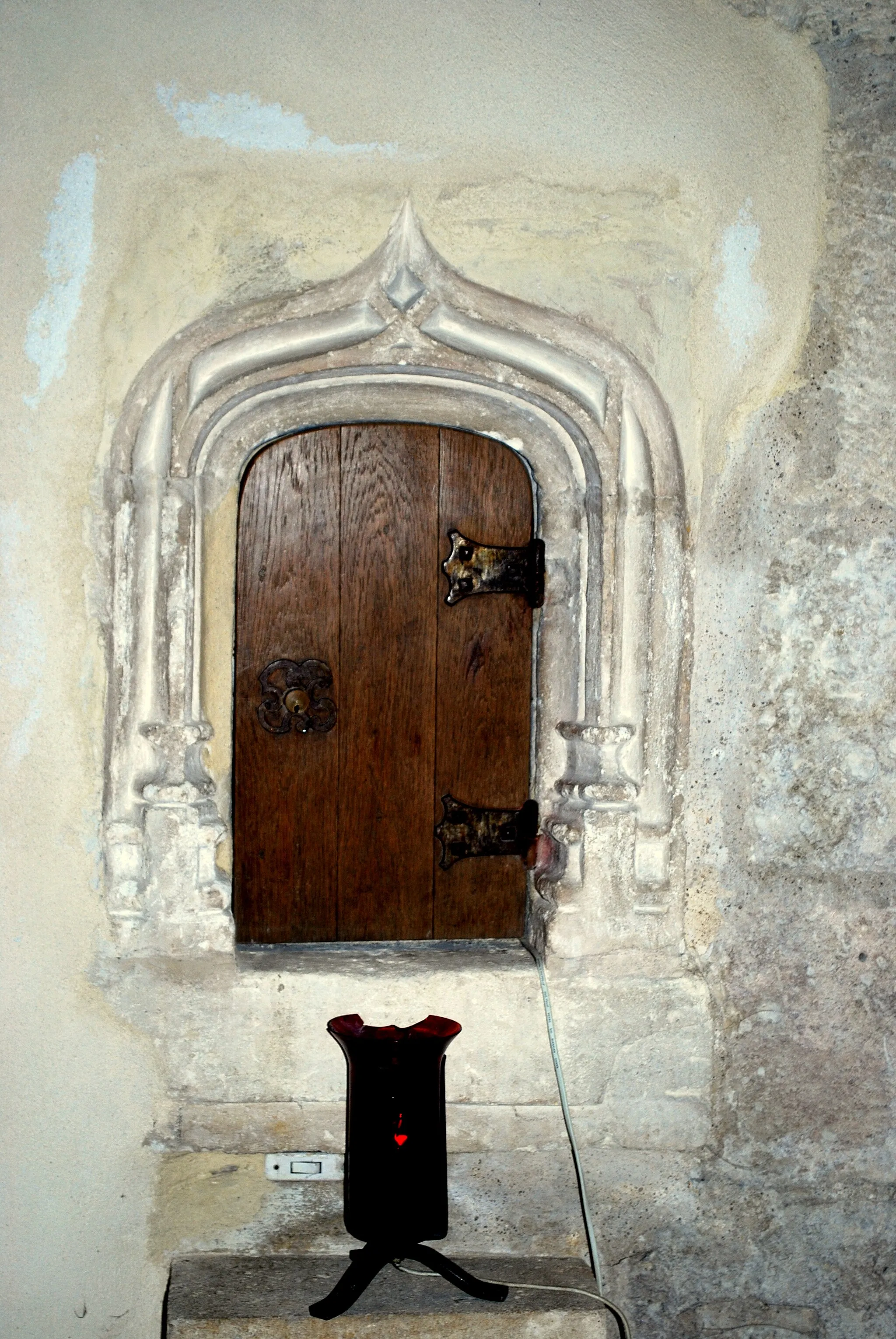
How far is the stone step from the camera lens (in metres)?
1.88

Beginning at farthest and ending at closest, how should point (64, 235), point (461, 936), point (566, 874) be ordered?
point (461, 936), point (566, 874), point (64, 235)

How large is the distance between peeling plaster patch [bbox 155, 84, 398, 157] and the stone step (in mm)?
2030

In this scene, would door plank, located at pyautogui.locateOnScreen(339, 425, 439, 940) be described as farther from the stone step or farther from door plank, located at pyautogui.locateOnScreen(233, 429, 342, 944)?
the stone step

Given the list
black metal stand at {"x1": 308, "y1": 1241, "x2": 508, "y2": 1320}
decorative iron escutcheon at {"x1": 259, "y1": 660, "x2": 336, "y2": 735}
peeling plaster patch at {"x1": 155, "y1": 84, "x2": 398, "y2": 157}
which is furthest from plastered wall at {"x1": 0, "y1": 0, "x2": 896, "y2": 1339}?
decorative iron escutcheon at {"x1": 259, "y1": 660, "x2": 336, "y2": 735}

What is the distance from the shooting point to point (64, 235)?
1.95 metres

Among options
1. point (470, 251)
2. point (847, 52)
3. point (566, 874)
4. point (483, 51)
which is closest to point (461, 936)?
point (566, 874)

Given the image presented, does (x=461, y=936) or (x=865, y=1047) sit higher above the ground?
(x=461, y=936)

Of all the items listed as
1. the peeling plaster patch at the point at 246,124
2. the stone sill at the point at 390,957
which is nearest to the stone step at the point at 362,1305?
the stone sill at the point at 390,957

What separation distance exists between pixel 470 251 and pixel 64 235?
72cm

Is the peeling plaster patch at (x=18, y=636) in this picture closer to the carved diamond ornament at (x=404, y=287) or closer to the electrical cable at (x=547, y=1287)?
the carved diamond ornament at (x=404, y=287)

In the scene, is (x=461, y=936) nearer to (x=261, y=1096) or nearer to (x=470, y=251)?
(x=261, y=1096)

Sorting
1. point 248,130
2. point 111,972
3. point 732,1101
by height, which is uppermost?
point 248,130

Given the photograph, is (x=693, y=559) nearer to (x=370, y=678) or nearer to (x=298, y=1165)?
(x=370, y=678)

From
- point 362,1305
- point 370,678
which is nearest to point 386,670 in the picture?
point 370,678
